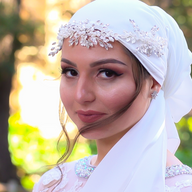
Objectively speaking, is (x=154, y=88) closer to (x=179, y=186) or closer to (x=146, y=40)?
(x=146, y=40)

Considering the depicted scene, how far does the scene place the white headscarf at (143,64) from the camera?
1481 millimetres

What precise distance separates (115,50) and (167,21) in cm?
43

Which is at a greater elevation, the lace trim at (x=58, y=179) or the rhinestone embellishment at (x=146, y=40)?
the rhinestone embellishment at (x=146, y=40)

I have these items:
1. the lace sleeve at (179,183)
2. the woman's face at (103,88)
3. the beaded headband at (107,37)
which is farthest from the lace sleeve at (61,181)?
the beaded headband at (107,37)

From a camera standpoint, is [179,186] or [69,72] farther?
[69,72]

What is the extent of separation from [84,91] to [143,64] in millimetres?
333

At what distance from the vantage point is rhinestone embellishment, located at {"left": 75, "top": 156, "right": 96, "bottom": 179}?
1.84m

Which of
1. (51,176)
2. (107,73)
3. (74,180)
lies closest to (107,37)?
(107,73)

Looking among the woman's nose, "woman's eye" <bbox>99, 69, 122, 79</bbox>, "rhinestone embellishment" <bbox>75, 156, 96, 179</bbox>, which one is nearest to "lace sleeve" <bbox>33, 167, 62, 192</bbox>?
"rhinestone embellishment" <bbox>75, 156, 96, 179</bbox>

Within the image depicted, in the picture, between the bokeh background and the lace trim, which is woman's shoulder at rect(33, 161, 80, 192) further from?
the bokeh background

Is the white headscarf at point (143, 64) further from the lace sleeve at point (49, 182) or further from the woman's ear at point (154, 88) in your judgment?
the lace sleeve at point (49, 182)

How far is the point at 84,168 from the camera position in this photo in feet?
6.18

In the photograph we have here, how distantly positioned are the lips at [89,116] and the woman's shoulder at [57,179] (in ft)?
1.70

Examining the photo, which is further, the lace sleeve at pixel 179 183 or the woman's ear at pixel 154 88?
the woman's ear at pixel 154 88
